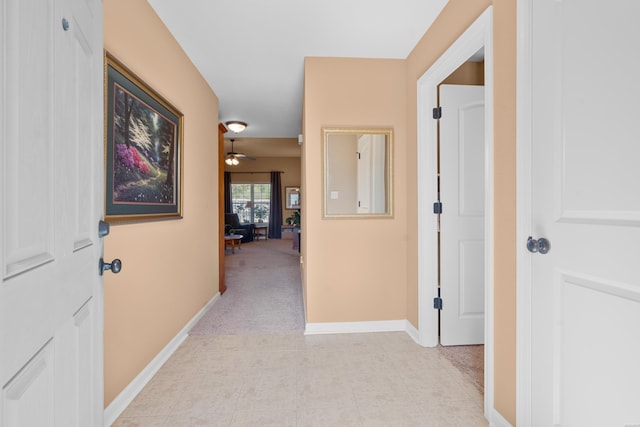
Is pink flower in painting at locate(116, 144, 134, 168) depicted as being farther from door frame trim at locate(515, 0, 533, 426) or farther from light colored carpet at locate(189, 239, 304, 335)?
door frame trim at locate(515, 0, 533, 426)

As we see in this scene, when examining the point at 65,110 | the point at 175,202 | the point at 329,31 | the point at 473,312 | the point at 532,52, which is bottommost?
the point at 473,312

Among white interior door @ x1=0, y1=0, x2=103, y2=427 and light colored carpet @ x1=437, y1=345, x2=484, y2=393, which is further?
light colored carpet @ x1=437, y1=345, x2=484, y2=393

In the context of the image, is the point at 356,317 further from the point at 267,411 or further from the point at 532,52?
the point at 532,52

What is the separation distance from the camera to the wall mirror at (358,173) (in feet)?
8.45

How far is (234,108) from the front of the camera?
407 cm

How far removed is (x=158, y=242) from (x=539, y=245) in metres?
2.19

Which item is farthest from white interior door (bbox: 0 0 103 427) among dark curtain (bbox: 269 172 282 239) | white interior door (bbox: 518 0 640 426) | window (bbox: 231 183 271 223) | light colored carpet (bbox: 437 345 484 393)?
window (bbox: 231 183 271 223)

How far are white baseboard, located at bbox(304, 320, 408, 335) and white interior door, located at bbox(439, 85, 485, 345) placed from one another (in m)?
0.52

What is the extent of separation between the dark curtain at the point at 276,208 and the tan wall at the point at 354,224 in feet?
23.7

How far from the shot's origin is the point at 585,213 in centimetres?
99

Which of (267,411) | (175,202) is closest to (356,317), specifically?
(267,411)

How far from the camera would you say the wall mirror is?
101 inches

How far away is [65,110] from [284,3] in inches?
65.4

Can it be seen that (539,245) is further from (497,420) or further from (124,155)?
(124,155)
